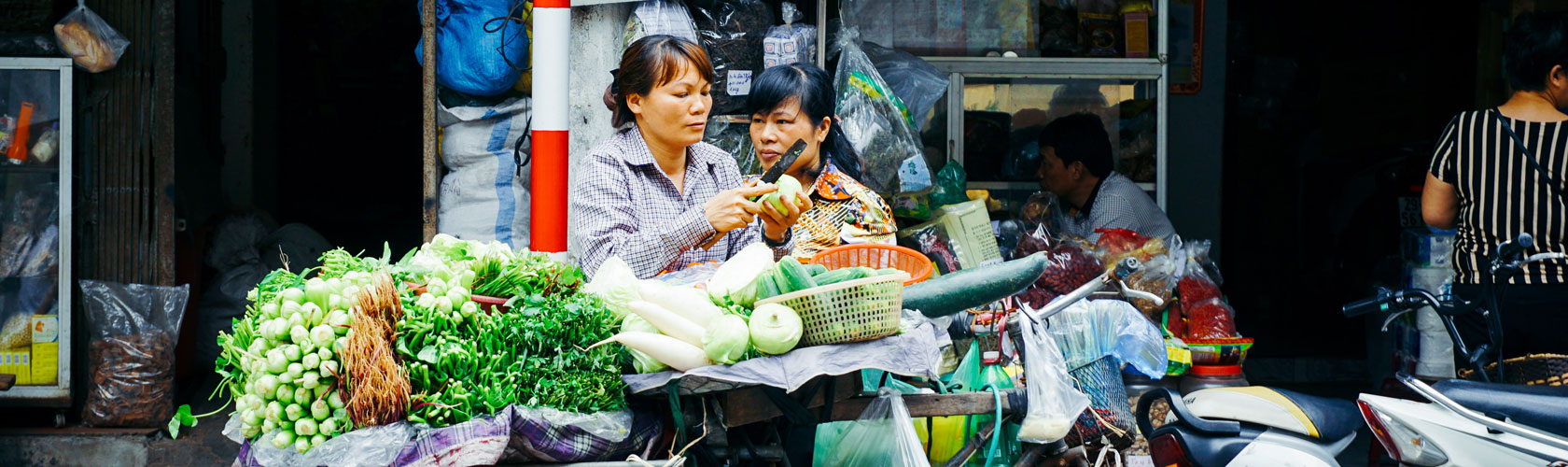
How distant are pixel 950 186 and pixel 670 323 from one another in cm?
257

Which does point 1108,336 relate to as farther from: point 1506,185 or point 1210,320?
point 1506,185

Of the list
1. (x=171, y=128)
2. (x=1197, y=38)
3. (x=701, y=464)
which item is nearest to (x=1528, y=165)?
(x=1197, y=38)

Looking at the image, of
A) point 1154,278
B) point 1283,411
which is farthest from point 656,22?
point 1283,411

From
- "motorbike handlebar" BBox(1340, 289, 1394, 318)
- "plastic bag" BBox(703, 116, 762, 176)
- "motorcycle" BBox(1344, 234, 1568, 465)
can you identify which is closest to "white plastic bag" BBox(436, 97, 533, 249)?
"plastic bag" BBox(703, 116, 762, 176)

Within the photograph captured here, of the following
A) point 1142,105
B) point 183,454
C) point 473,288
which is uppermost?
point 1142,105

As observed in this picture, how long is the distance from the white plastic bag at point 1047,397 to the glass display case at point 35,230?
4004 millimetres

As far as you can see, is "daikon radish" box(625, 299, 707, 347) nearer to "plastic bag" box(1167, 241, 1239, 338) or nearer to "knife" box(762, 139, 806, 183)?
"knife" box(762, 139, 806, 183)

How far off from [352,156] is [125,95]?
310 cm

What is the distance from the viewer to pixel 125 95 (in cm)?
475

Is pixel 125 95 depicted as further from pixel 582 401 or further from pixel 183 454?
pixel 582 401

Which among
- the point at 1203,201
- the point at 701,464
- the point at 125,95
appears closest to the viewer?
the point at 701,464

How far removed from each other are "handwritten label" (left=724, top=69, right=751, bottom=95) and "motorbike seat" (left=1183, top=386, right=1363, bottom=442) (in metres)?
2.13

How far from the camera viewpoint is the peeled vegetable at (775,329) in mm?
2529

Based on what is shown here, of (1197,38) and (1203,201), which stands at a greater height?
(1197,38)
